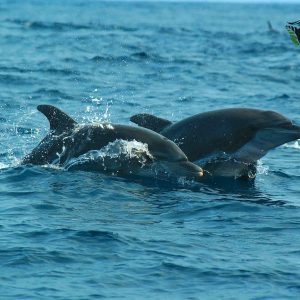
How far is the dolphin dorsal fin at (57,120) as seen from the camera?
50.4 feet

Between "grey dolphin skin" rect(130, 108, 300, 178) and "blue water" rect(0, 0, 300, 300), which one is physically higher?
"grey dolphin skin" rect(130, 108, 300, 178)

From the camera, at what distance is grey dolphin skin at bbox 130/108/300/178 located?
15.6 m

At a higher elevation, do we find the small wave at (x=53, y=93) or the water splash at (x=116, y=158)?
the water splash at (x=116, y=158)

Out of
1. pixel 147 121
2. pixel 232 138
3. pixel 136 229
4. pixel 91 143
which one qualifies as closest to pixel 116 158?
pixel 91 143

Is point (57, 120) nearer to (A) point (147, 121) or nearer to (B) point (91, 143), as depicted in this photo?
(B) point (91, 143)

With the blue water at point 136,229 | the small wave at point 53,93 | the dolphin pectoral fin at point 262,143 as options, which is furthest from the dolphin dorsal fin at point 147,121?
the small wave at point 53,93

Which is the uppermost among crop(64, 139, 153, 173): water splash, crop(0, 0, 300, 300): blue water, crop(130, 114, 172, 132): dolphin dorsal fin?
crop(130, 114, 172, 132): dolphin dorsal fin

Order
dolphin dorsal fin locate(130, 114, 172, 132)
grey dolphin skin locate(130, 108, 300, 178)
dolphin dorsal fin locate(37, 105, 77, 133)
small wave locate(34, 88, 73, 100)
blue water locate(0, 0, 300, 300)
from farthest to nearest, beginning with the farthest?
small wave locate(34, 88, 73, 100), dolphin dorsal fin locate(130, 114, 172, 132), grey dolphin skin locate(130, 108, 300, 178), dolphin dorsal fin locate(37, 105, 77, 133), blue water locate(0, 0, 300, 300)

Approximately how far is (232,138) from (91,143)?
232 centimetres

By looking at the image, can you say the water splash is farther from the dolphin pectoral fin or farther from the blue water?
the dolphin pectoral fin

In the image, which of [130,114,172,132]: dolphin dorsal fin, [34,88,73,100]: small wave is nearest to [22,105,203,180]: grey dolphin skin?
[130,114,172,132]: dolphin dorsal fin

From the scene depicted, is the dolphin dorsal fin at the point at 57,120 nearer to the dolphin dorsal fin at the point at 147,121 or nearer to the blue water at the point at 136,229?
the blue water at the point at 136,229

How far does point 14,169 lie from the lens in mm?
15508

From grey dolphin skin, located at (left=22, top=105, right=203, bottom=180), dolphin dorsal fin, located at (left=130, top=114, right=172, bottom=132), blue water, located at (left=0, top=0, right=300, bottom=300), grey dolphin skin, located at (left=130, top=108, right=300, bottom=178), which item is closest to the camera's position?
blue water, located at (left=0, top=0, right=300, bottom=300)
